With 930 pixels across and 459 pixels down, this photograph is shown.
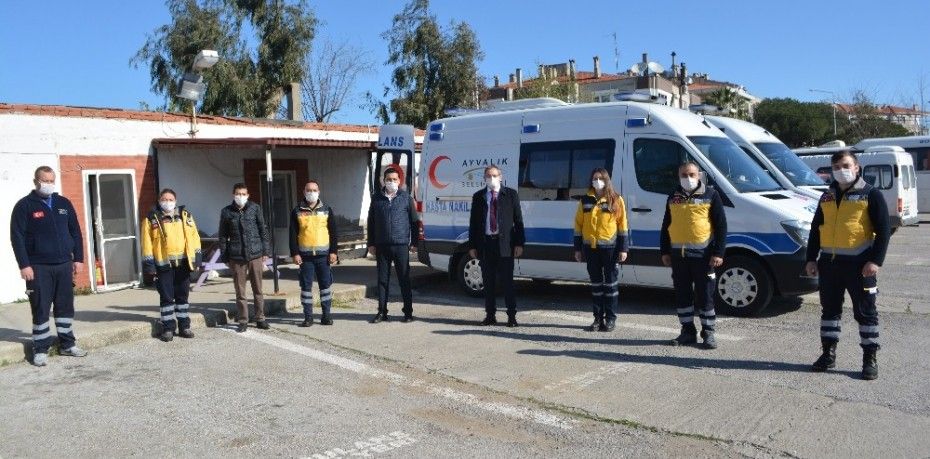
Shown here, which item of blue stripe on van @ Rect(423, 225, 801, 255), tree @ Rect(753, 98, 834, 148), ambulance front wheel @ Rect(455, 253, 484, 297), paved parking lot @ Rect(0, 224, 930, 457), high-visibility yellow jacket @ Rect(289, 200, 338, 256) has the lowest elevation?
paved parking lot @ Rect(0, 224, 930, 457)

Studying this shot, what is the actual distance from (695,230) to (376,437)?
143 inches

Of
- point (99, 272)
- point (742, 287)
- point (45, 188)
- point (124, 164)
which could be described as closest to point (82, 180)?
point (124, 164)

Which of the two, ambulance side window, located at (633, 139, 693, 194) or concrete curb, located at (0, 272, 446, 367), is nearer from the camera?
concrete curb, located at (0, 272, 446, 367)

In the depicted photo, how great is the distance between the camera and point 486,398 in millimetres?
6082

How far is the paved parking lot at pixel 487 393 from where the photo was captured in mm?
5027

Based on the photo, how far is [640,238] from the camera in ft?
30.4

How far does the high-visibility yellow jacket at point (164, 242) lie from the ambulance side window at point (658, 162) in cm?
515

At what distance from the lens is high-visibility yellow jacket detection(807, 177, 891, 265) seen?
19.7 feet

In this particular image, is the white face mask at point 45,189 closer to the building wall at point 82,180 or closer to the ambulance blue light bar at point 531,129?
the building wall at point 82,180

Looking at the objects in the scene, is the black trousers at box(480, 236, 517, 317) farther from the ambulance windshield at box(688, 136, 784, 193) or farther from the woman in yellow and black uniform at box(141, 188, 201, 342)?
the woman in yellow and black uniform at box(141, 188, 201, 342)

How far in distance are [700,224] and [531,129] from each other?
3.44m

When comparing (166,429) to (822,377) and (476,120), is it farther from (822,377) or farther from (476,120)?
(476,120)

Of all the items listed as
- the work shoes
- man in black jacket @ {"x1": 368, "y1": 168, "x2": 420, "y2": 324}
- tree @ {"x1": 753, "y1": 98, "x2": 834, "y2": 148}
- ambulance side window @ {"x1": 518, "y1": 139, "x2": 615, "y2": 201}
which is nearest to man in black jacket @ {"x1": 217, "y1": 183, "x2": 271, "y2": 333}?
man in black jacket @ {"x1": 368, "y1": 168, "x2": 420, "y2": 324}

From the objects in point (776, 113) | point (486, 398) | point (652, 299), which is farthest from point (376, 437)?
point (776, 113)
